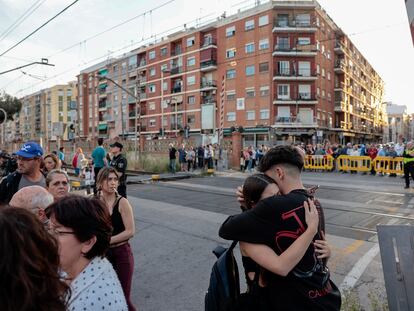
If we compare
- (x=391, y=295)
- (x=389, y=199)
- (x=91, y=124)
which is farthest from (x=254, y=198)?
(x=91, y=124)

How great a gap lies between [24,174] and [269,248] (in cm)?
328

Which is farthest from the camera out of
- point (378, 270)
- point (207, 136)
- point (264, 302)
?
point (207, 136)

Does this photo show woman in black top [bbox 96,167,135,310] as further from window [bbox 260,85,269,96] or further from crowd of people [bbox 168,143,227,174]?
window [bbox 260,85,269,96]

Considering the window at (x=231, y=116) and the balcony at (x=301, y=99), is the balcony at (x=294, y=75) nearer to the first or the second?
the balcony at (x=301, y=99)

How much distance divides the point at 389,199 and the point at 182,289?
345 inches

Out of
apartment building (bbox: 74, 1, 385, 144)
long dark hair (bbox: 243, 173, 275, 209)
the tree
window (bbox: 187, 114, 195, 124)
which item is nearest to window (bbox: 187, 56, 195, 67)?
apartment building (bbox: 74, 1, 385, 144)

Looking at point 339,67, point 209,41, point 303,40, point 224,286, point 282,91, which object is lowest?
point 224,286

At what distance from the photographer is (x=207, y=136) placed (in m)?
25.5

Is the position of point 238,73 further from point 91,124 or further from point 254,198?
point 254,198

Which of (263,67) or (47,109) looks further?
(47,109)

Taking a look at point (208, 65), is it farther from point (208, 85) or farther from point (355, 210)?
point (355, 210)

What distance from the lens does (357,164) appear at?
20.3 metres

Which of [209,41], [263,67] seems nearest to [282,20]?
[263,67]

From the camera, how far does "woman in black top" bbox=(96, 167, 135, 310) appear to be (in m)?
3.30
